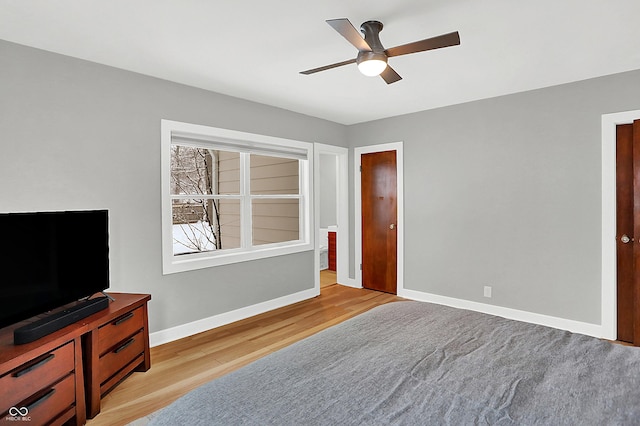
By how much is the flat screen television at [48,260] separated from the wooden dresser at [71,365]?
0.19 m

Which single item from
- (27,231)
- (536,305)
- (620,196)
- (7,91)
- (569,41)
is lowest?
(536,305)

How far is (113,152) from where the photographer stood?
9.61 feet

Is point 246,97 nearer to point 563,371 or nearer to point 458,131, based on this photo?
point 458,131

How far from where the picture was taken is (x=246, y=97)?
12.6ft

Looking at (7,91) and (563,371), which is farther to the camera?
(7,91)

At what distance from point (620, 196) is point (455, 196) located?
1.54m

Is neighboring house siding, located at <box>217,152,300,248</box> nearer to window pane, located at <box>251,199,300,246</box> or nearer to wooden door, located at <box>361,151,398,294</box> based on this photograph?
window pane, located at <box>251,199,300,246</box>

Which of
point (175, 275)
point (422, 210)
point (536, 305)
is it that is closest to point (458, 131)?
point (422, 210)

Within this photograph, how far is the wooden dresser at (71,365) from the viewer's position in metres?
1.71

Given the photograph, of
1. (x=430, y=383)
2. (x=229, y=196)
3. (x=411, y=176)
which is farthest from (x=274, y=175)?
(x=430, y=383)

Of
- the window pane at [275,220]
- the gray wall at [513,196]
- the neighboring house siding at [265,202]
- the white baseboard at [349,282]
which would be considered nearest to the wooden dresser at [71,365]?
the neighboring house siding at [265,202]

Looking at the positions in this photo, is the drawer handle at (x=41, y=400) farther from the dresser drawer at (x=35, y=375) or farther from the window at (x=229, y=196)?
the window at (x=229, y=196)

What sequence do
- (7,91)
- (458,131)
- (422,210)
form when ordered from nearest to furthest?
1. (7,91)
2. (458,131)
3. (422,210)

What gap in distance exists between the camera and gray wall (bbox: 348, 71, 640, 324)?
335 cm
